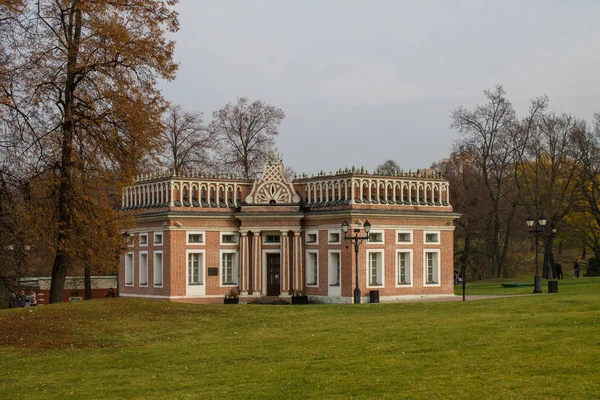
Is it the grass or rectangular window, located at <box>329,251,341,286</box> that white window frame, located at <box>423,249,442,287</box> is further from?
the grass

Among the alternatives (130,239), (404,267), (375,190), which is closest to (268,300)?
(404,267)

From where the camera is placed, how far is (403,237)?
41812 millimetres

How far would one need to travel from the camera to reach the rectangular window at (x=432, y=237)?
1682 inches

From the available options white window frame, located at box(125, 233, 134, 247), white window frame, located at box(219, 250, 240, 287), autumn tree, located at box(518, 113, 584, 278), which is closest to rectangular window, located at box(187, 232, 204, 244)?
white window frame, located at box(219, 250, 240, 287)

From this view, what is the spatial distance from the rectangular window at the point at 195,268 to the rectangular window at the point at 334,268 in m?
6.13

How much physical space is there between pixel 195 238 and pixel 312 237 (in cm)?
556

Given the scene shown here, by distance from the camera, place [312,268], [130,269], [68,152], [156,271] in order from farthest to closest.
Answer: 1. [130,269]
2. [156,271]
3. [312,268]
4. [68,152]

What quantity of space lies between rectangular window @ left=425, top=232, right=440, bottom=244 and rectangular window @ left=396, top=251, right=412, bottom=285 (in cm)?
135

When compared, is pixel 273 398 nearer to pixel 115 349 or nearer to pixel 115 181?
pixel 115 349

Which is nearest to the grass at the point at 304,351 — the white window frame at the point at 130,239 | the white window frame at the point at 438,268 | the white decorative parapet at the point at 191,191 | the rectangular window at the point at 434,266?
the white window frame at the point at 130,239

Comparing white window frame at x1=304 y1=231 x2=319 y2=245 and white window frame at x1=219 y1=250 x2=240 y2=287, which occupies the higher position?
white window frame at x1=304 y1=231 x2=319 y2=245

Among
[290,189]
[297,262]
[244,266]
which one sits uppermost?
[290,189]

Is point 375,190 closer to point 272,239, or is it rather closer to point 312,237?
point 312,237

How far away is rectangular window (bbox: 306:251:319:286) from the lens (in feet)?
137
